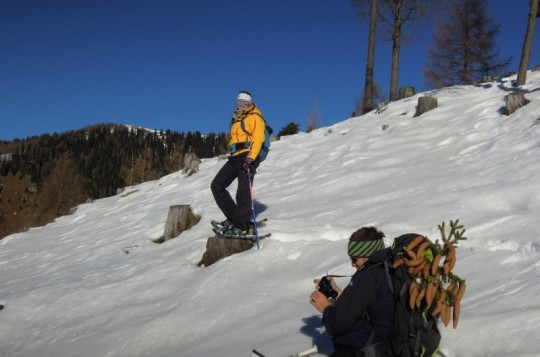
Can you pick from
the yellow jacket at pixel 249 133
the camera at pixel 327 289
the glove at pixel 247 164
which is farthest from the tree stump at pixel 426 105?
the camera at pixel 327 289

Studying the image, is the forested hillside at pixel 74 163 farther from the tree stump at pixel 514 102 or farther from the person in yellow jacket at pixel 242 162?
the person in yellow jacket at pixel 242 162

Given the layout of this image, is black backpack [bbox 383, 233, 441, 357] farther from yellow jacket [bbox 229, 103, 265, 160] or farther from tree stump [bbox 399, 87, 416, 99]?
tree stump [bbox 399, 87, 416, 99]

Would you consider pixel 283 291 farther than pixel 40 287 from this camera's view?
No

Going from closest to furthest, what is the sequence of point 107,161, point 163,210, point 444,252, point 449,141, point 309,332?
point 444,252 → point 309,332 → point 449,141 → point 163,210 → point 107,161

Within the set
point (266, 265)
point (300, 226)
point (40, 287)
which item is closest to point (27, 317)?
point (40, 287)

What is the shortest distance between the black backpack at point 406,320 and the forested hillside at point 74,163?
40.8m

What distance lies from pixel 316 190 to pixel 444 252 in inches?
267

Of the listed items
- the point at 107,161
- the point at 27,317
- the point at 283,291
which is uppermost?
the point at 107,161

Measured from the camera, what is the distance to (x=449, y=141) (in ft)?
33.5

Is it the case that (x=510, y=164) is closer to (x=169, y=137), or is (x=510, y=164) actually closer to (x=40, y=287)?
(x=40, y=287)

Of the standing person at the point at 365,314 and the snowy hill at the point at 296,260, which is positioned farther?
the snowy hill at the point at 296,260

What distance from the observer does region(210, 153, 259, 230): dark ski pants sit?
6.79 meters

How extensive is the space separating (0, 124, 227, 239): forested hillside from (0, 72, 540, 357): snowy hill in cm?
3380

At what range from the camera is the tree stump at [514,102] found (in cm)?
1020
